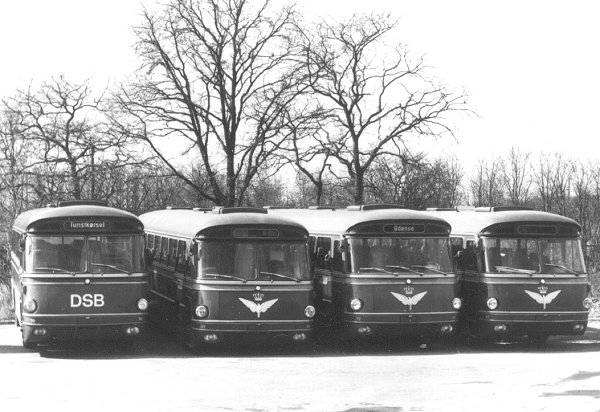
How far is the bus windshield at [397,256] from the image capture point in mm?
19703

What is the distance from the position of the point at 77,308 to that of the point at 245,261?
118 inches

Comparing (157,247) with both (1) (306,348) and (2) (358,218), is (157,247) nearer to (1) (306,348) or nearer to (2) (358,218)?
(1) (306,348)

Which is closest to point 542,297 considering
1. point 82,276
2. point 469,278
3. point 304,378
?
point 469,278

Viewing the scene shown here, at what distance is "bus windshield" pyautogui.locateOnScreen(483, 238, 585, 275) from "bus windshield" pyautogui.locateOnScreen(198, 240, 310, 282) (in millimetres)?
3684

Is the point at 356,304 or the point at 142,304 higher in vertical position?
the point at 142,304

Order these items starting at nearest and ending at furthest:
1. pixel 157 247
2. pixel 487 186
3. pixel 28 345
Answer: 1. pixel 28 345
2. pixel 157 247
3. pixel 487 186

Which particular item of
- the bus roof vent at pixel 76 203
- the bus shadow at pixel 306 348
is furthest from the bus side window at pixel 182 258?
the bus roof vent at pixel 76 203

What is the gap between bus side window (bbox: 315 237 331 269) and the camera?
68.5ft

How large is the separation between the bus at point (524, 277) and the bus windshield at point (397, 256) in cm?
86

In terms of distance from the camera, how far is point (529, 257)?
66.3 feet

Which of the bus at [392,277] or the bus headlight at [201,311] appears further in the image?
the bus at [392,277]

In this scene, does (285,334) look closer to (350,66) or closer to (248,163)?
(248,163)

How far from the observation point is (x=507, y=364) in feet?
57.5

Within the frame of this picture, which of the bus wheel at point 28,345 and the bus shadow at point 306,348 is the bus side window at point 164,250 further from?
the bus wheel at point 28,345
